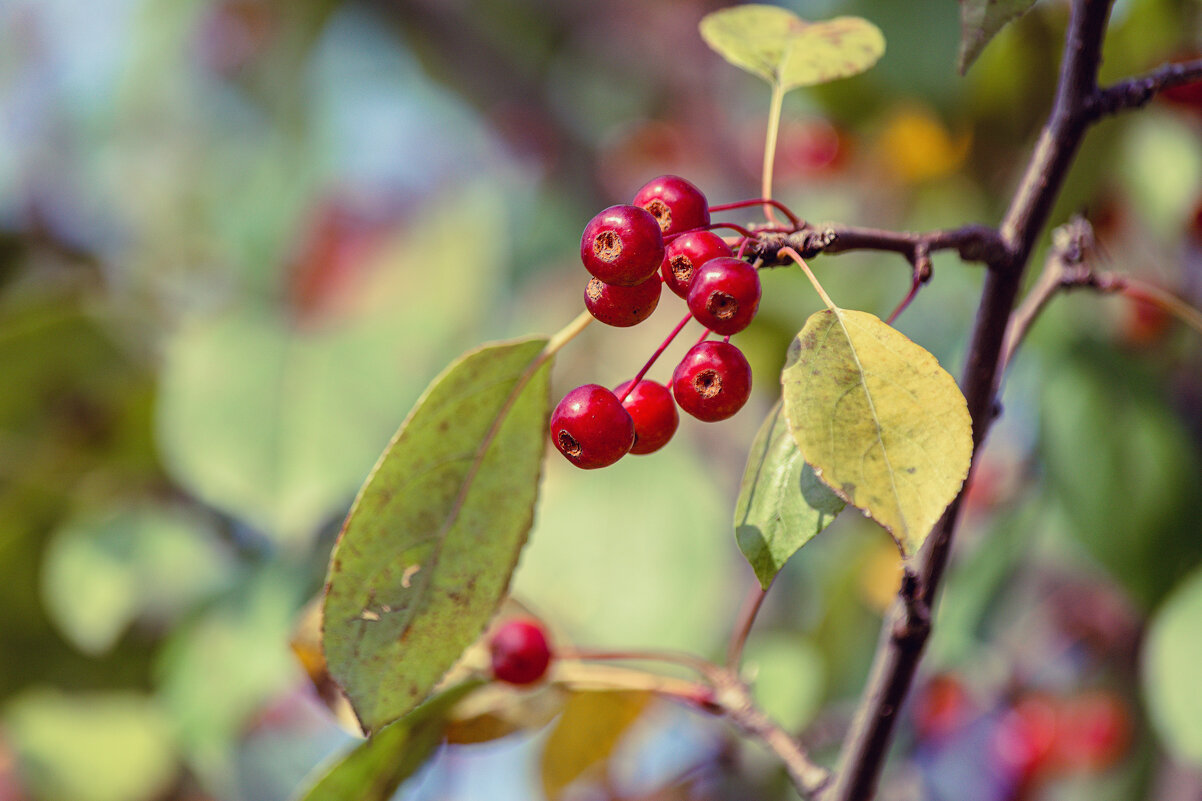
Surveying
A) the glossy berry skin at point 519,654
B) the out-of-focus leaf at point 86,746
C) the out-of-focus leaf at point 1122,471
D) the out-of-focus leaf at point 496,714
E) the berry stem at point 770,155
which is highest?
the berry stem at point 770,155

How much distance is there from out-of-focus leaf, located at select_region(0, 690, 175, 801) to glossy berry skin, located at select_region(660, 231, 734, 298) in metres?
1.40

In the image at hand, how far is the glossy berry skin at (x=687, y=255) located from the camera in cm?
55

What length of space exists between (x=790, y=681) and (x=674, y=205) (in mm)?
933

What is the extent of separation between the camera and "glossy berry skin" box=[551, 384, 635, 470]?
56 centimetres

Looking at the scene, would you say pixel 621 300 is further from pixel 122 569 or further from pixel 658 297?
pixel 122 569

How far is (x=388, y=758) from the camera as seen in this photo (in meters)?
0.81

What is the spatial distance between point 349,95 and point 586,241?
3.32 m

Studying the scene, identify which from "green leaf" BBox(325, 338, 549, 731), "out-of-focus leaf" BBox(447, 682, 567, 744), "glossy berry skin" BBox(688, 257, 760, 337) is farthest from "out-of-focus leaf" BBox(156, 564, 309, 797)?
"glossy berry skin" BBox(688, 257, 760, 337)

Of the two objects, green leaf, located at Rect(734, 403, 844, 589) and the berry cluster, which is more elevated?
the berry cluster

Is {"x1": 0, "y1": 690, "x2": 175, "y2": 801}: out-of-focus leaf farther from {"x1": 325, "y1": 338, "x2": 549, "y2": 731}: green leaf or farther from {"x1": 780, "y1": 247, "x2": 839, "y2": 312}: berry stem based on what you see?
{"x1": 780, "y1": 247, "x2": 839, "y2": 312}: berry stem

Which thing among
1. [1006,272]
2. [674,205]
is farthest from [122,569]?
[1006,272]

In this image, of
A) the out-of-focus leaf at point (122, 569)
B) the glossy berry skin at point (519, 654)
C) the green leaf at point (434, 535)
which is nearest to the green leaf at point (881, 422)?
the green leaf at point (434, 535)

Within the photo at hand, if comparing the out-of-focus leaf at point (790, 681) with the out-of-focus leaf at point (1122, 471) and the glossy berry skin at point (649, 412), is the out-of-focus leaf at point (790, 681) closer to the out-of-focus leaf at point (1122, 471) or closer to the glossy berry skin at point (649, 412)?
the out-of-focus leaf at point (1122, 471)

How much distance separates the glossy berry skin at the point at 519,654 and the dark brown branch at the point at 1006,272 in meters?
0.33
